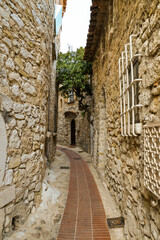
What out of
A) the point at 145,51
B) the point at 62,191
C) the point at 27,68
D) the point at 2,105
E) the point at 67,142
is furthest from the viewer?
the point at 67,142

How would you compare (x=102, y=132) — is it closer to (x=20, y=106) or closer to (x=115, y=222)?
(x=115, y=222)

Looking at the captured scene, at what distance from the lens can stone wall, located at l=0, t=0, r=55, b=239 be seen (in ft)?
7.16

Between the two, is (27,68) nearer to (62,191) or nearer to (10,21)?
(10,21)

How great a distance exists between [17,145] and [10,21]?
74.9 inches

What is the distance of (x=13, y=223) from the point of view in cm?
236

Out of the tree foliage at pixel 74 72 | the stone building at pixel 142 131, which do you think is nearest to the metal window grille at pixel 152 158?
the stone building at pixel 142 131

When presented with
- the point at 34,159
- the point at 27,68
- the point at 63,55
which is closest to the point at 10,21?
the point at 27,68

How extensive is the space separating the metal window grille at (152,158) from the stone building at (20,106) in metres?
1.85

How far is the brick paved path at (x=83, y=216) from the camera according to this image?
7.63ft

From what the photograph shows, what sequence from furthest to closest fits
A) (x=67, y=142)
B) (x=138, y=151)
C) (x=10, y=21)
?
(x=67, y=142) → (x=10, y=21) → (x=138, y=151)

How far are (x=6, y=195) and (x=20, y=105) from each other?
134 centimetres

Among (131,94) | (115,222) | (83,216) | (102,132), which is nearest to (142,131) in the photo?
(131,94)

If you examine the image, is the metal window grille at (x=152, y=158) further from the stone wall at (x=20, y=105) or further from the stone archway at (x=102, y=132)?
the stone archway at (x=102, y=132)

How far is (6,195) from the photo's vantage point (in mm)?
2156
